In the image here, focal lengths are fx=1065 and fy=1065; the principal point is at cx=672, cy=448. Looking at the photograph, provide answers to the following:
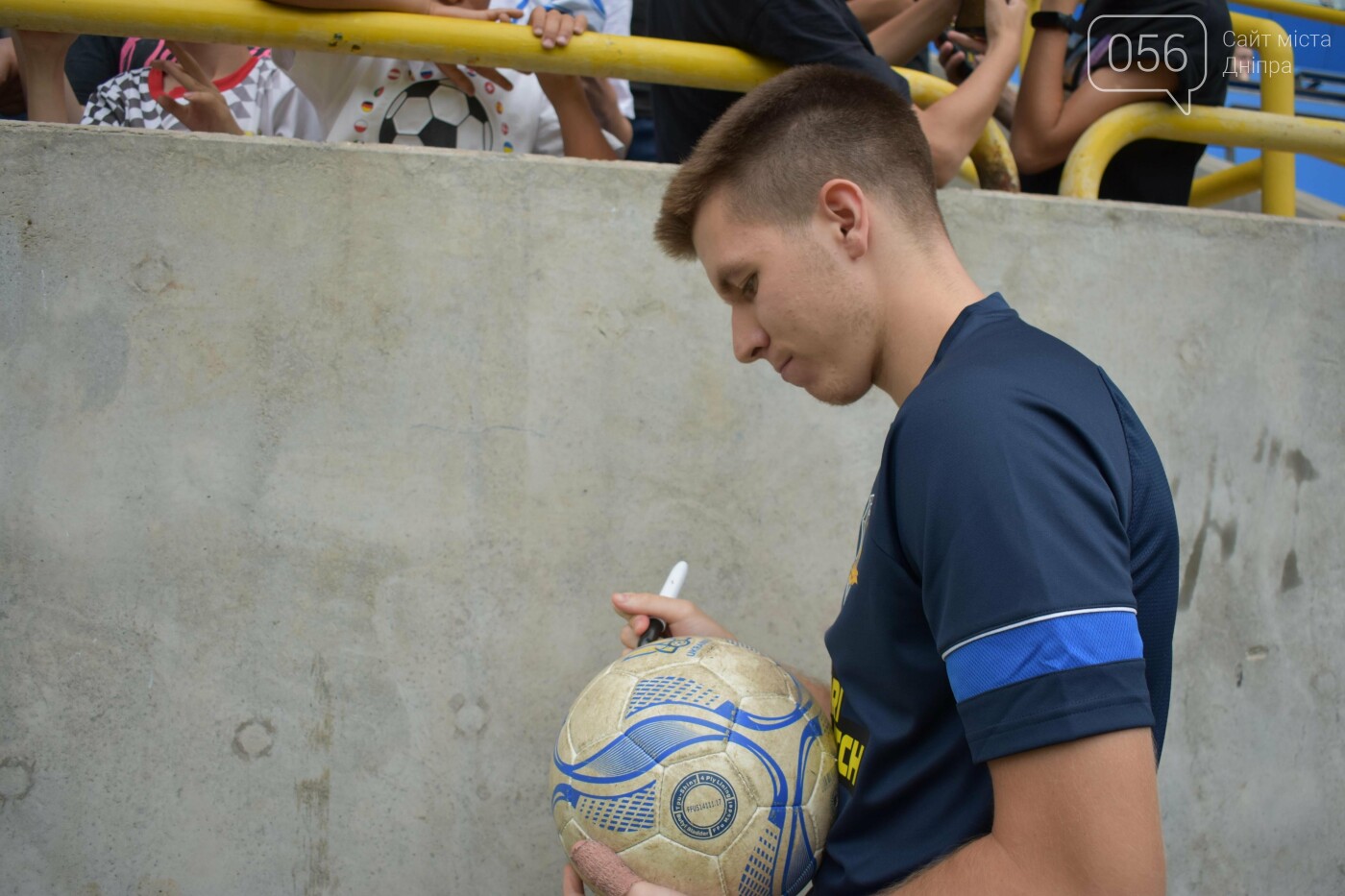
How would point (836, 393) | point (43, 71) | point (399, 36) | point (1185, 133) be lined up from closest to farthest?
1. point (836, 393)
2. point (399, 36)
3. point (43, 71)
4. point (1185, 133)

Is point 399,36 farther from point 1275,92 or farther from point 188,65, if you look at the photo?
point 1275,92

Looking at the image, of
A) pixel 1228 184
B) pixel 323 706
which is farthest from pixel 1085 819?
pixel 1228 184

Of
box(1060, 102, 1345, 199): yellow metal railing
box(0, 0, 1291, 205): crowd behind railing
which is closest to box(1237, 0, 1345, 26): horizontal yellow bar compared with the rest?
box(0, 0, 1291, 205): crowd behind railing

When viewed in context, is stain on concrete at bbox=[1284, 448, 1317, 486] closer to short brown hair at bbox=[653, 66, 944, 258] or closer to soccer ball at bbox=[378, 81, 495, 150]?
short brown hair at bbox=[653, 66, 944, 258]

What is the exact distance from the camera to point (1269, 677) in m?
3.08

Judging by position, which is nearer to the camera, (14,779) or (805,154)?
(805,154)

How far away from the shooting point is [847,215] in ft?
5.49

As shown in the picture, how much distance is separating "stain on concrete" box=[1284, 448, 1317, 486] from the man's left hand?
2472 millimetres

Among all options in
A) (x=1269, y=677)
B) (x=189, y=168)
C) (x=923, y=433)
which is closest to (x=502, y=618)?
(x=189, y=168)

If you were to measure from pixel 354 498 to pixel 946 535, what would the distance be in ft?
5.64

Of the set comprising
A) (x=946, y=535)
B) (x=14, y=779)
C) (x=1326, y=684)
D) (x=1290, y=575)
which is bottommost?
(x=1326, y=684)

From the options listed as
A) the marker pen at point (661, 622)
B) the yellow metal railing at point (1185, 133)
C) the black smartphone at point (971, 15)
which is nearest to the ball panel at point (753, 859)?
the marker pen at point (661, 622)

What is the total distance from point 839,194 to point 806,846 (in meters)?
1.04

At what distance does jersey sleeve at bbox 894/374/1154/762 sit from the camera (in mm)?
1202
